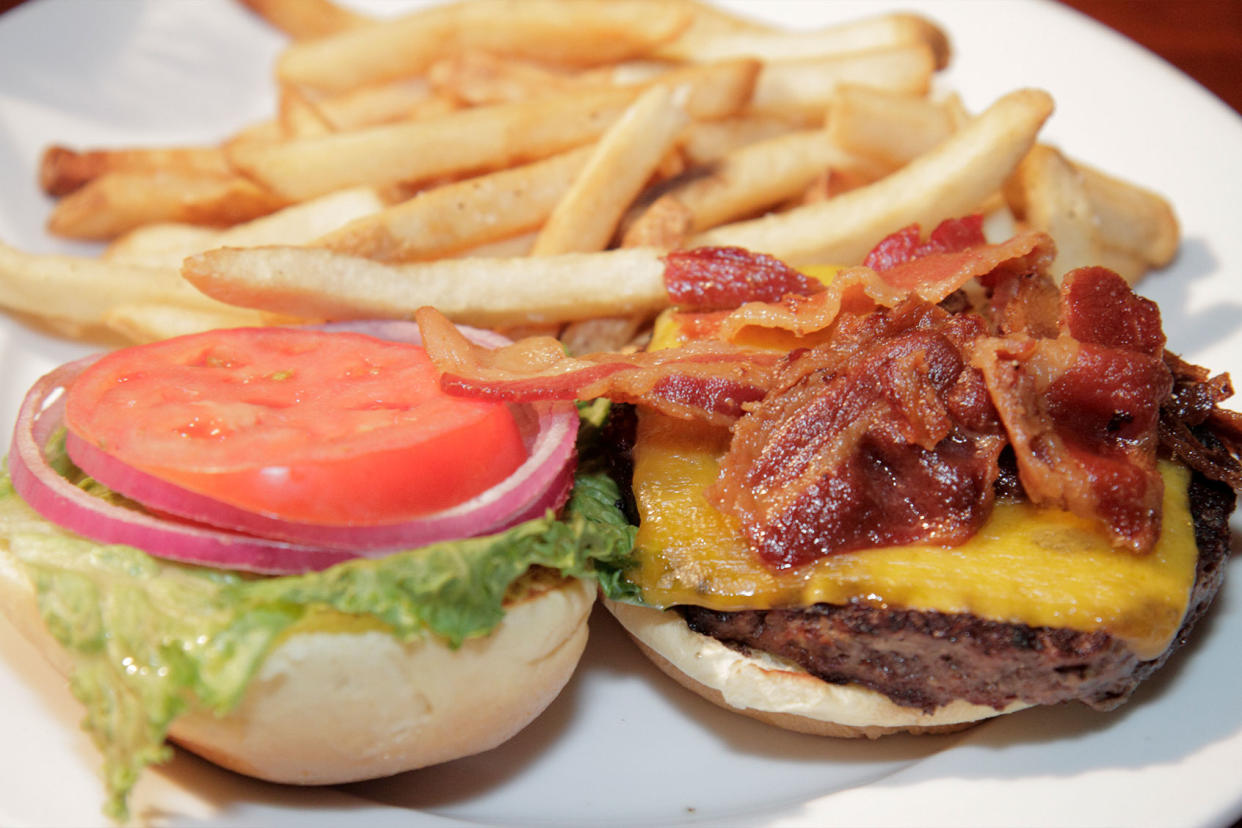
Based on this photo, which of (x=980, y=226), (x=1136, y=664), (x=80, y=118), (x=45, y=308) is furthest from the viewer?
(x=80, y=118)

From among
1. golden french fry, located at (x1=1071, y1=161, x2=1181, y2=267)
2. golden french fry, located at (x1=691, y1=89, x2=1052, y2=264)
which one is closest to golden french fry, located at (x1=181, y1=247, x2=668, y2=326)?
golden french fry, located at (x1=691, y1=89, x2=1052, y2=264)

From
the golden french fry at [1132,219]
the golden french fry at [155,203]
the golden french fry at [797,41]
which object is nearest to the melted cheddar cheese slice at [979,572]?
the golden french fry at [1132,219]

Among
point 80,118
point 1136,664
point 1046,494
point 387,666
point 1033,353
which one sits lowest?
point 80,118

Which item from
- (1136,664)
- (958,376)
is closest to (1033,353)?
(958,376)

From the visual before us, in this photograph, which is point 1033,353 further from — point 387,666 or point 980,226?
point 387,666

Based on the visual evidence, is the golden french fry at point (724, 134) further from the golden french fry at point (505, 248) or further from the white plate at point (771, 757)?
the white plate at point (771, 757)

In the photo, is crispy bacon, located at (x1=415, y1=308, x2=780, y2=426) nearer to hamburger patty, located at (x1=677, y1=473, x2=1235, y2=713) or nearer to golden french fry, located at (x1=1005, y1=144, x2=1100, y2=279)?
hamburger patty, located at (x1=677, y1=473, x2=1235, y2=713)
